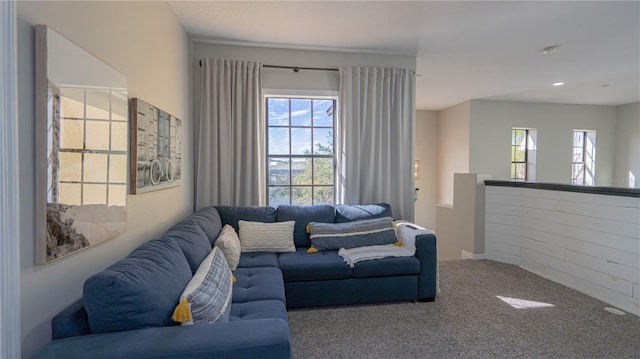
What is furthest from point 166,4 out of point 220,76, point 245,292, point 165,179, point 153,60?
point 245,292

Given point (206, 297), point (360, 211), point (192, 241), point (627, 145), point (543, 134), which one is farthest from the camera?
point (627, 145)

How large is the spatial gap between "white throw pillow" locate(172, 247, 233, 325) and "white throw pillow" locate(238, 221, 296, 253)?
1.02m

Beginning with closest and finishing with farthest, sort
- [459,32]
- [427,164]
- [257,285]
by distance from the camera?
1. [257,285]
2. [459,32]
3. [427,164]

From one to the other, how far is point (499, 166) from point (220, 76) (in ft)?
18.2

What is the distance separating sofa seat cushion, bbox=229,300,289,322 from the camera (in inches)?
67.1

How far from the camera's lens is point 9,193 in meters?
1.02

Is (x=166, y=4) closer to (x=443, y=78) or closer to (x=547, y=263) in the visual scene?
(x=443, y=78)

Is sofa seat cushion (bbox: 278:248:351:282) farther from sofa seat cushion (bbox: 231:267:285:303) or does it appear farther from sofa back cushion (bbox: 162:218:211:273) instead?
sofa back cushion (bbox: 162:218:211:273)

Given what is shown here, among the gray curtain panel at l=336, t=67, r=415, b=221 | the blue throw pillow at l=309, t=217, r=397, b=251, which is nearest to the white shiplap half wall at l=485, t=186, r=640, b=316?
the gray curtain panel at l=336, t=67, r=415, b=221

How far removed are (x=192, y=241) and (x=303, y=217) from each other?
1.35 metres

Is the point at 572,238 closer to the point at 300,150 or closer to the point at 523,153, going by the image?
the point at 300,150

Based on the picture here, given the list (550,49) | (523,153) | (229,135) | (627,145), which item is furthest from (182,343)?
(627,145)

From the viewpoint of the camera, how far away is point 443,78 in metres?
4.60

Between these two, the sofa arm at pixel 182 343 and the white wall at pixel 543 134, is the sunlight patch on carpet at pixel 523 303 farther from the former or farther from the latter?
the white wall at pixel 543 134
